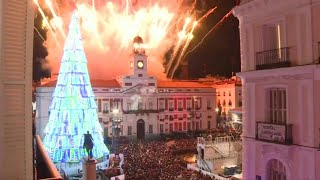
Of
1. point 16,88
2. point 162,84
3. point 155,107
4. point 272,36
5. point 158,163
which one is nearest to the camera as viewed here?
point 16,88

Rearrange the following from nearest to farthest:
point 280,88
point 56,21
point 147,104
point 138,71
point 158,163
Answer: point 280,88, point 158,163, point 56,21, point 138,71, point 147,104

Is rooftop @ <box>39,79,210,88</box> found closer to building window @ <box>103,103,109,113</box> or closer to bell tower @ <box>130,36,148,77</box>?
building window @ <box>103,103,109,113</box>

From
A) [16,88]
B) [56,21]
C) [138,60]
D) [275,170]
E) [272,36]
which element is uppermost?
[56,21]

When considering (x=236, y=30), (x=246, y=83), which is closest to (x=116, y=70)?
(x=236, y=30)

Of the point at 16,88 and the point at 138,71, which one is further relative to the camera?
the point at 138,71

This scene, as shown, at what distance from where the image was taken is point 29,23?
19.4ft

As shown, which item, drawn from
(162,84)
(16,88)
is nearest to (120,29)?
(162,84)

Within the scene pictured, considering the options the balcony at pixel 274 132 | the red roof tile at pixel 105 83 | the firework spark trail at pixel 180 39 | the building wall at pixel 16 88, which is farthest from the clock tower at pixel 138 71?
the building wall at pixel 16 88

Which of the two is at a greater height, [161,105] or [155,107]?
[161,105]

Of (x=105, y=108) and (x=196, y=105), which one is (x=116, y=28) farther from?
(x=196, y=105)

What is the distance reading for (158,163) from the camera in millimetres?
29875

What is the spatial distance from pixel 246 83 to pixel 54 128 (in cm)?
1870

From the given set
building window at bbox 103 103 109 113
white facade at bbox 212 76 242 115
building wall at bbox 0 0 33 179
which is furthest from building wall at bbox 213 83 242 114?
building wall at bbox 0 0 33 179

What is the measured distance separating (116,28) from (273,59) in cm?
3623
